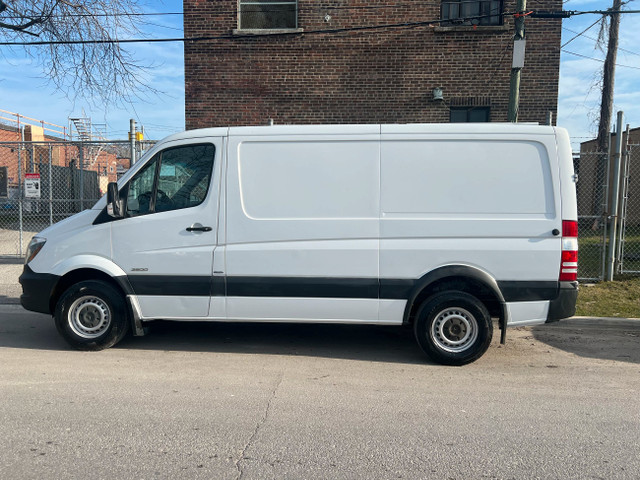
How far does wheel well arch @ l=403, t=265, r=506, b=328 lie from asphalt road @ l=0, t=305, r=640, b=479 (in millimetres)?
612

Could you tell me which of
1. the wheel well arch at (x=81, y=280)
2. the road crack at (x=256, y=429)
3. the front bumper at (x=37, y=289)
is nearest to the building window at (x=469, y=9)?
the wheel well arch at (x=81, y=280)

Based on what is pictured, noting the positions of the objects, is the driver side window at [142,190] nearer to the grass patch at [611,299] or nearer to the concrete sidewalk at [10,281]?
the concrete sidewalk at [10,281]

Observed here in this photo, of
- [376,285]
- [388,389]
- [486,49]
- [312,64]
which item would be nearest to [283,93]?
[312,64]

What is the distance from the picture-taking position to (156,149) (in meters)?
5.45

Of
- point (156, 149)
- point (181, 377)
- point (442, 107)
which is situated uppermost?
point (442, 107)

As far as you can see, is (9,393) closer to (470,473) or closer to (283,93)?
(470,473)

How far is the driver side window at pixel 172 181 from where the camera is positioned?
5.34m

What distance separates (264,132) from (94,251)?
2.19 m

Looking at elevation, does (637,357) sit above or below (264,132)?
below

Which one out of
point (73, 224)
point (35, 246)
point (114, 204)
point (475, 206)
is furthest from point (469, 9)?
point (35, 246)

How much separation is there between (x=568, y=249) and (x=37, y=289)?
5.46 meters

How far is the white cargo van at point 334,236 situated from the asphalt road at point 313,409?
1.59ft

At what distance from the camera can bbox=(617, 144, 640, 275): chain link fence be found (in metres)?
8.91

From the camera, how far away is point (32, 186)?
9.80m
